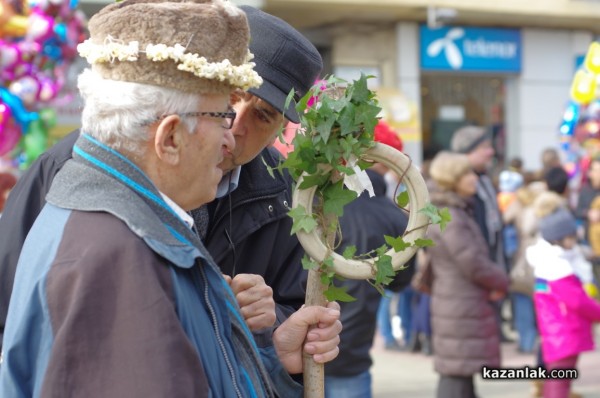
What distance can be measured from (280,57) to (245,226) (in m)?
0.47

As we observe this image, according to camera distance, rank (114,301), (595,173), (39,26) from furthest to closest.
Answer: (595,173)
(39,26)
(114,301)

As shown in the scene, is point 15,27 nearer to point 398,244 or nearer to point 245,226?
point 245,226

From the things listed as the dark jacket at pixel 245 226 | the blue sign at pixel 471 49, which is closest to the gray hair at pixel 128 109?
the dark jacket at pixel 245 226

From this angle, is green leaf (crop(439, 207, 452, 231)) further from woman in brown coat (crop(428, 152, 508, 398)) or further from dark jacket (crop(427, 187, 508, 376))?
woman in brown coat (crop(428, 152, 508, 398))

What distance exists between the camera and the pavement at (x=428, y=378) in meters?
7.50

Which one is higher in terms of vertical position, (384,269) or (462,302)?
(462,302)

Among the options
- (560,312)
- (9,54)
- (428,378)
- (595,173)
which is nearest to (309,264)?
(560,312)

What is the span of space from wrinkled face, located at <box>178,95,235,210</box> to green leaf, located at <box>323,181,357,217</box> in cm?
35

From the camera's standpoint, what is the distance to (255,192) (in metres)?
2.57

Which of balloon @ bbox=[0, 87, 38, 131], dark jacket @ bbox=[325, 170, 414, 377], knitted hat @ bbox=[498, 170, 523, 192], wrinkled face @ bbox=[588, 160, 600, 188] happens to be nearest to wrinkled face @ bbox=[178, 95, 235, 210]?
dark jacket @ bbox=[325, 170, 414, 377]

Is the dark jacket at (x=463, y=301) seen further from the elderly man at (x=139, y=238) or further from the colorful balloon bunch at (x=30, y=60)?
the elderly man at (x=139, y=238)

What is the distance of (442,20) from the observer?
1527 cm

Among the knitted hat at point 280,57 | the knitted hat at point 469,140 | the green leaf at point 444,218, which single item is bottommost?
the green leaf at point 444,218

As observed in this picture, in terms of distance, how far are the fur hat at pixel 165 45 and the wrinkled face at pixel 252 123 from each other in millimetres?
654
